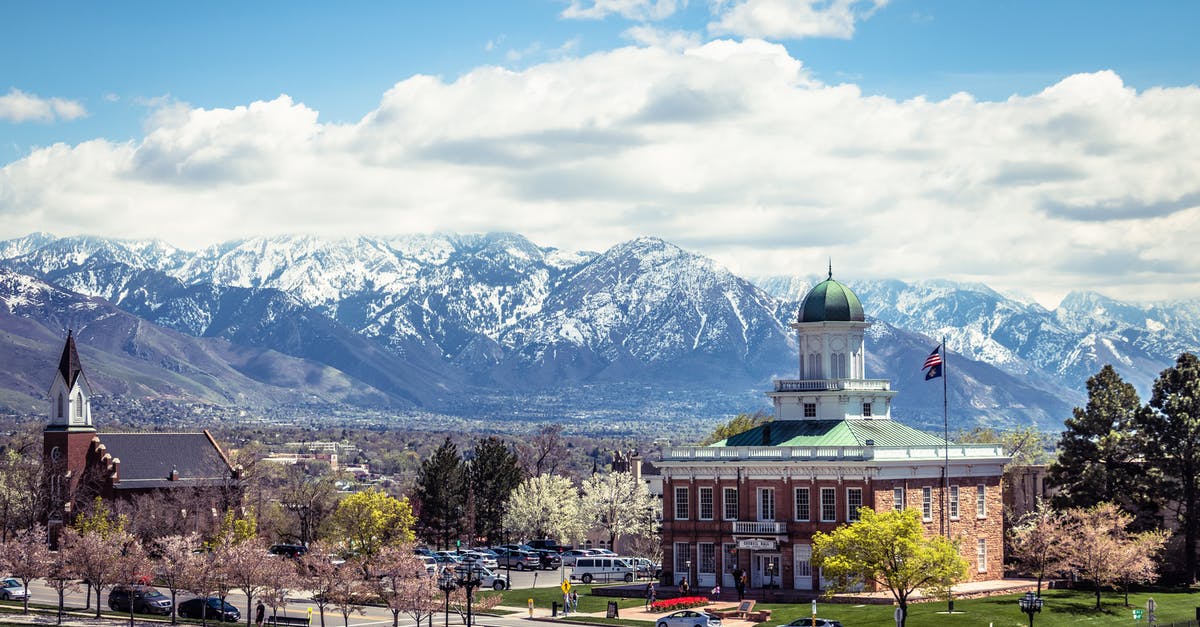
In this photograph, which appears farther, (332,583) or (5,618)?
(5,618)

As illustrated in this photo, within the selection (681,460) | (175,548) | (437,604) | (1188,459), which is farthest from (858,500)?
(175,548)

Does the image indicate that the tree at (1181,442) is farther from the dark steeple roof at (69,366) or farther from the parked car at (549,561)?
the dark steeple roof at (69,366)

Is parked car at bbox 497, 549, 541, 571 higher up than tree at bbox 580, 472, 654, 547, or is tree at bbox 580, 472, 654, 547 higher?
tree at bbox 580, 472, 654, 547

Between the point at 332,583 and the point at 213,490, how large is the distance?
63.9 metres

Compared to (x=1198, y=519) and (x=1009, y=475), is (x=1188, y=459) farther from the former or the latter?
(x=1009, y=475)

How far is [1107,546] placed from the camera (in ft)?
313

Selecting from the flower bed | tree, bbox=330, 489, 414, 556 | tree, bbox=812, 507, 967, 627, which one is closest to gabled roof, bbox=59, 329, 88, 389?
tree, bbox=330, 489, 414, 556

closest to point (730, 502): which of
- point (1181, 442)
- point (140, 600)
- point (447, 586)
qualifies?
point (447, 586)

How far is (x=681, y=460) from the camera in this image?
111875mm

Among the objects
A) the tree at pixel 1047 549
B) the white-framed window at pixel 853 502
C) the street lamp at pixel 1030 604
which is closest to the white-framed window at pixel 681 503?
the white-framed window at pixel 853 502

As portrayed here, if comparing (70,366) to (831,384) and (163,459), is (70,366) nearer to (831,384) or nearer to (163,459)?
(163,459)

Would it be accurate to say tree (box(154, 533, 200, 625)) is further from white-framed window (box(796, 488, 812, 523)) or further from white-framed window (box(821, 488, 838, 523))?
white-framed window (box(821, 488, 838, 523))

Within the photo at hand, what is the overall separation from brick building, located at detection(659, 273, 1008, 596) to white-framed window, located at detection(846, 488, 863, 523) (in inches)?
2.4

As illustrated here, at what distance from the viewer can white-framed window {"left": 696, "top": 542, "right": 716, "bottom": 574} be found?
363 feet
